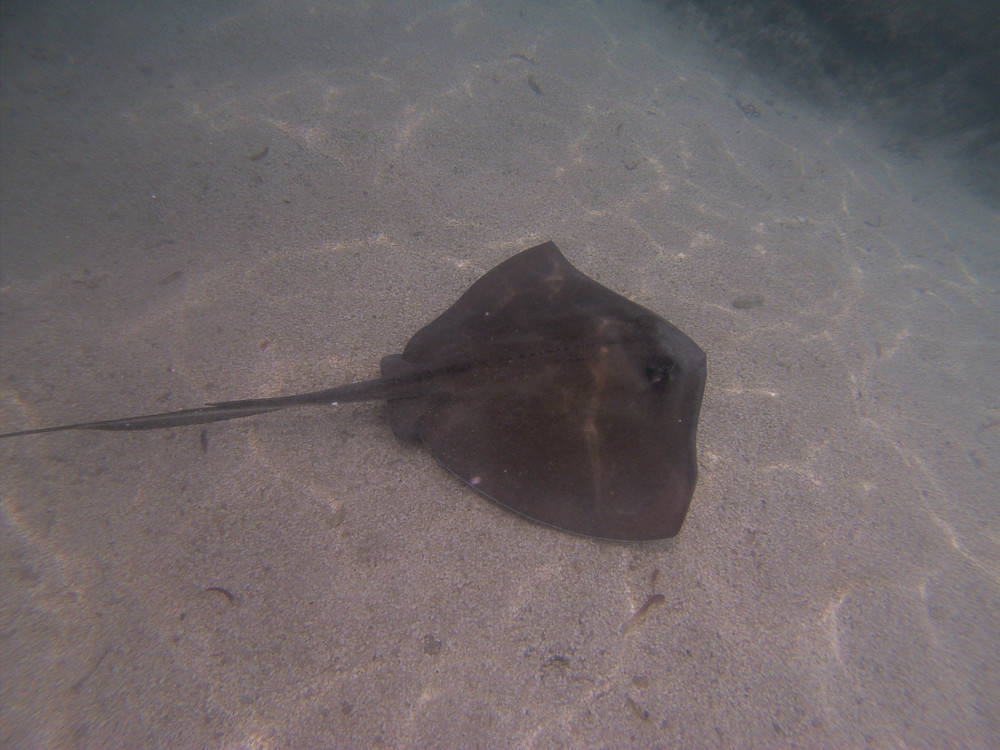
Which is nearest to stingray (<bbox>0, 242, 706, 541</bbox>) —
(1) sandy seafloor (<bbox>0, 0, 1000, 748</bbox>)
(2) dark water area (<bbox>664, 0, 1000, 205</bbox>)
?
(1) sandy seafloor (<bbox>0, 0, 1000, 748</bbox>)

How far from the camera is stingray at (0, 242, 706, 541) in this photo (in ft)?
10.1

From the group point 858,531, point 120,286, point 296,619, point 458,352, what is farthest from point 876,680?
point 120,286

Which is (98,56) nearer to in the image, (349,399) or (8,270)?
(8,270)

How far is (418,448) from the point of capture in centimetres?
375

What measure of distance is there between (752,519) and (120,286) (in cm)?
667

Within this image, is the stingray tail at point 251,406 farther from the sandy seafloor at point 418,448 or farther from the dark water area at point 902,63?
the dark water area at point 902,63

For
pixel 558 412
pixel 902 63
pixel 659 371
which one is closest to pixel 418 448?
pixel 558 412

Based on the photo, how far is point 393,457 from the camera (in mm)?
3699

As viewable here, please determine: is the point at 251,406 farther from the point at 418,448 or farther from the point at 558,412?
the point at 558,412

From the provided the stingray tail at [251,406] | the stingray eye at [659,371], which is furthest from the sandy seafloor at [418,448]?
the stingray eye at [659,371]

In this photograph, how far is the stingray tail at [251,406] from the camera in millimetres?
2921

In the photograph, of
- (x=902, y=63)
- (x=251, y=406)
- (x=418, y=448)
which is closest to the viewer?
(x=251, y=406)

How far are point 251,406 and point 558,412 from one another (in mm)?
2235

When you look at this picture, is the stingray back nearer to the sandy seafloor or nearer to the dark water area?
the sandy seafloor
